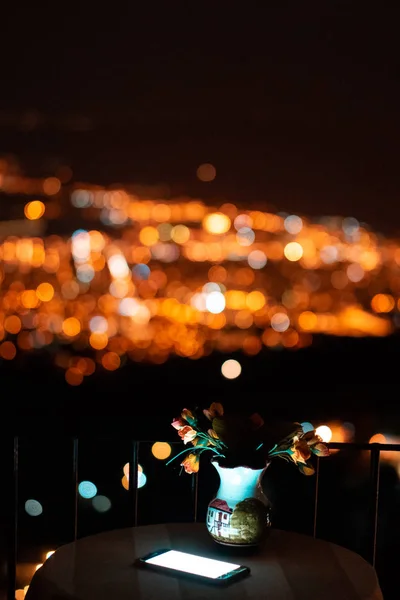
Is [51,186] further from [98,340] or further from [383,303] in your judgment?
[98,340]

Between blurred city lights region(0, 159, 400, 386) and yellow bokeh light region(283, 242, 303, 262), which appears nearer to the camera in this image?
blurred city lights region(0, 159, 400, 386)

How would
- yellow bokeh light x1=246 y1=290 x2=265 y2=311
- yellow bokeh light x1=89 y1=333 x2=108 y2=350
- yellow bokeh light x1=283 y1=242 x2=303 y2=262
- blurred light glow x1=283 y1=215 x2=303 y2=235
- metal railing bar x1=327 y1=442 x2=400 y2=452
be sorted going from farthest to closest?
yellow bokeh light x1=89 y1=333 x2=108 y2=350
yellow bokeh light x1=246 y1=290 x2=265 y2=311
yellow bokeh light x1=283 y1=242 x2=303 y2=262
blurred light glow x1=283 y1=215 x2=303 y2=235
metal railing bar x1=327 y1=442 x2=400 y2=452

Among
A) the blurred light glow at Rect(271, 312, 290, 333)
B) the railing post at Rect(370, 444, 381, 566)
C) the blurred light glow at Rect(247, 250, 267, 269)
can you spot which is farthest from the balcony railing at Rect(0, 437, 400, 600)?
the blurred light glow at Rect(271, 312, 290, 333)

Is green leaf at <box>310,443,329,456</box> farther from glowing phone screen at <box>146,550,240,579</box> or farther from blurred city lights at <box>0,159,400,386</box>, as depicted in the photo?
blurred city lights at <box>0,159,400,386</box>

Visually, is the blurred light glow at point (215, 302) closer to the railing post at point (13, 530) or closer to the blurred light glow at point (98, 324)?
the blurred light glow at point (98, 324)

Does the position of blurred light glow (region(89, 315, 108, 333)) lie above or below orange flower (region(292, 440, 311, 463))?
below

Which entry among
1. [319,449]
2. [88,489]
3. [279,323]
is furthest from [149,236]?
[319,449]

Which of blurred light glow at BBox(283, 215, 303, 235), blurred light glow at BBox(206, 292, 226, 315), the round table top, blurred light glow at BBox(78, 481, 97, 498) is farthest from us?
blurred light glow at BBox(206, 292, 226, 315)
